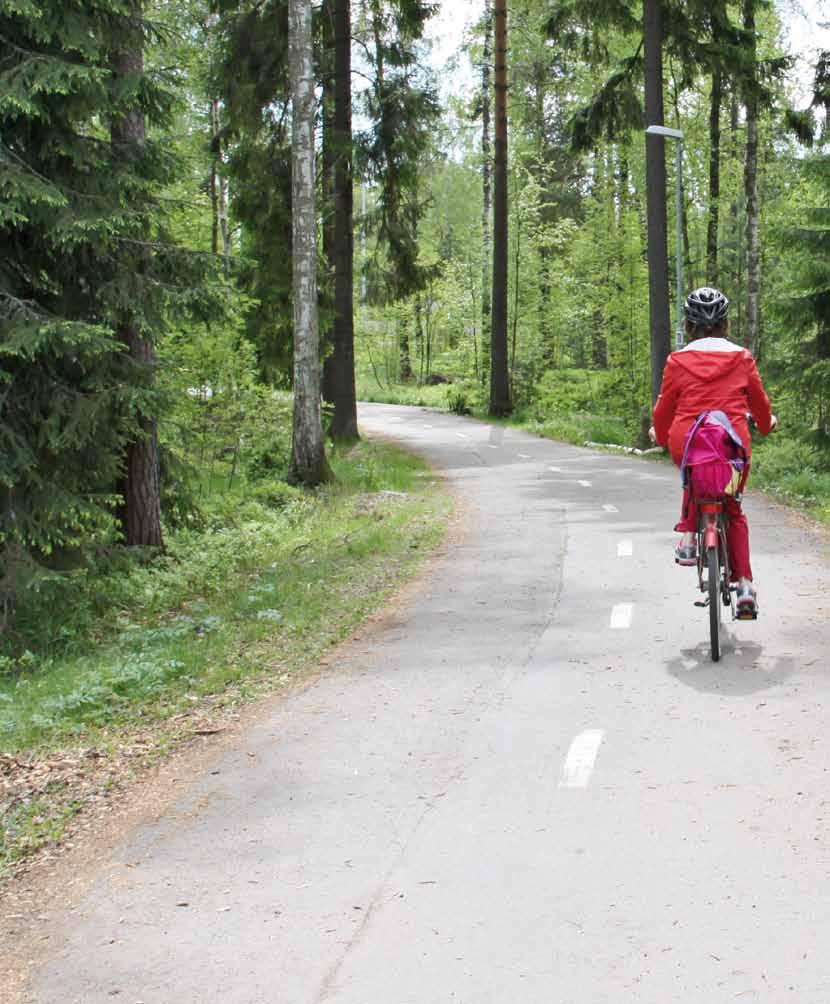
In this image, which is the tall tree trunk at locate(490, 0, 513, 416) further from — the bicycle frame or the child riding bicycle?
the bicycle frame

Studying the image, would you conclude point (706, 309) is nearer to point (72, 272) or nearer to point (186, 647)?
point (186, 647)

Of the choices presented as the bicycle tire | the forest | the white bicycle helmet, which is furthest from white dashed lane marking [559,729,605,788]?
the forest

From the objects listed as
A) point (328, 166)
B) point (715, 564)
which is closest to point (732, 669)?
point (715, 564)

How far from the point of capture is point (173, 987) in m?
3.72

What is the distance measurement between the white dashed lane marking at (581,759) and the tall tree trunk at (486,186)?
→ 35.9m

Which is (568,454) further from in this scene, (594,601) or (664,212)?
(594,601)

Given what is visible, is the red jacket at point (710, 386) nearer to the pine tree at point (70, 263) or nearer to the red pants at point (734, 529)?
the red pants at point (734, 529)

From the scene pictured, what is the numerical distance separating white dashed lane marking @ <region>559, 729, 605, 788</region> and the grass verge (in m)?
2.29

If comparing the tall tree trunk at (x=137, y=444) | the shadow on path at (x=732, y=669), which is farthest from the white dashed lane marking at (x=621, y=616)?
the tall tree trunk at (x=137, y=444)

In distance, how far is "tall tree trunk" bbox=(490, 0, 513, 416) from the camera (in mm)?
34812

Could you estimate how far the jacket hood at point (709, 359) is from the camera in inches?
299

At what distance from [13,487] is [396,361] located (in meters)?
59.5

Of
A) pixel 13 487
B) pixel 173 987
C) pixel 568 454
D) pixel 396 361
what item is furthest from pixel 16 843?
pixel 396 361

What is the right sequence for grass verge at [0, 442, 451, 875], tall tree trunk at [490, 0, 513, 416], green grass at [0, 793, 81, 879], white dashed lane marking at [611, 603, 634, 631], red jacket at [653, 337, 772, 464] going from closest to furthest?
green grass at [0, 793, 81, 879], grass verge at [0, 442, 451, 875], red jacket at [653, 337, 772, 464], white dashed lane marking at [611, 603, 634, 631], tall tree trunk at [490, 0, 513, 416]
